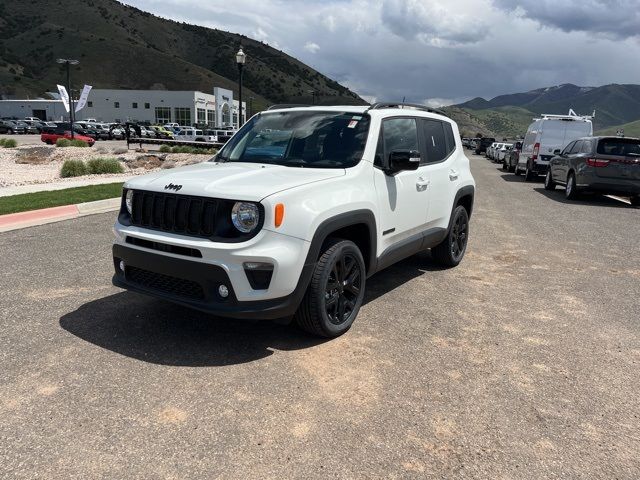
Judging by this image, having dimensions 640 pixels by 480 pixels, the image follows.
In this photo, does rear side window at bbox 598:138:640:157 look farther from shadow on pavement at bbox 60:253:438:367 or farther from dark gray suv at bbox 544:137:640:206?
shadow on pavement at bbox 60:253:438:367

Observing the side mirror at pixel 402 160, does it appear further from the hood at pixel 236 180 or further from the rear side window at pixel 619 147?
the rear side window at pixel 619 147

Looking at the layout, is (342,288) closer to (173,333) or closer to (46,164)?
(173,333)

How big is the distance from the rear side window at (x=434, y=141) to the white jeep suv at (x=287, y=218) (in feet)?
0.67

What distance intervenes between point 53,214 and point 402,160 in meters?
7.20

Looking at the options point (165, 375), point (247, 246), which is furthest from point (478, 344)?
point (165, 375)

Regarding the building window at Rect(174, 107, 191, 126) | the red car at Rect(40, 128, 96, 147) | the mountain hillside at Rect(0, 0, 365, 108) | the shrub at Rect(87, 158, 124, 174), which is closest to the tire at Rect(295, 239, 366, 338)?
the shrub at Rect(87, 158, 124, 174)

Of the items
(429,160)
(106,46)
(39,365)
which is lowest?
(39,365)

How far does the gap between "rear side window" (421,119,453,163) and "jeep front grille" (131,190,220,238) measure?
2787 millimetres

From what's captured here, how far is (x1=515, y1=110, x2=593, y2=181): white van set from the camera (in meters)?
18.8

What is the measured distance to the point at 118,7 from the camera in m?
177

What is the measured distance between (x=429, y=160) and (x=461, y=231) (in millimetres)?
1465

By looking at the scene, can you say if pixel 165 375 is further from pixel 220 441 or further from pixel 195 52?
pixel 195 52

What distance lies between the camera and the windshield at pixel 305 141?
15.0ft

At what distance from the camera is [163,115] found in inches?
3935
